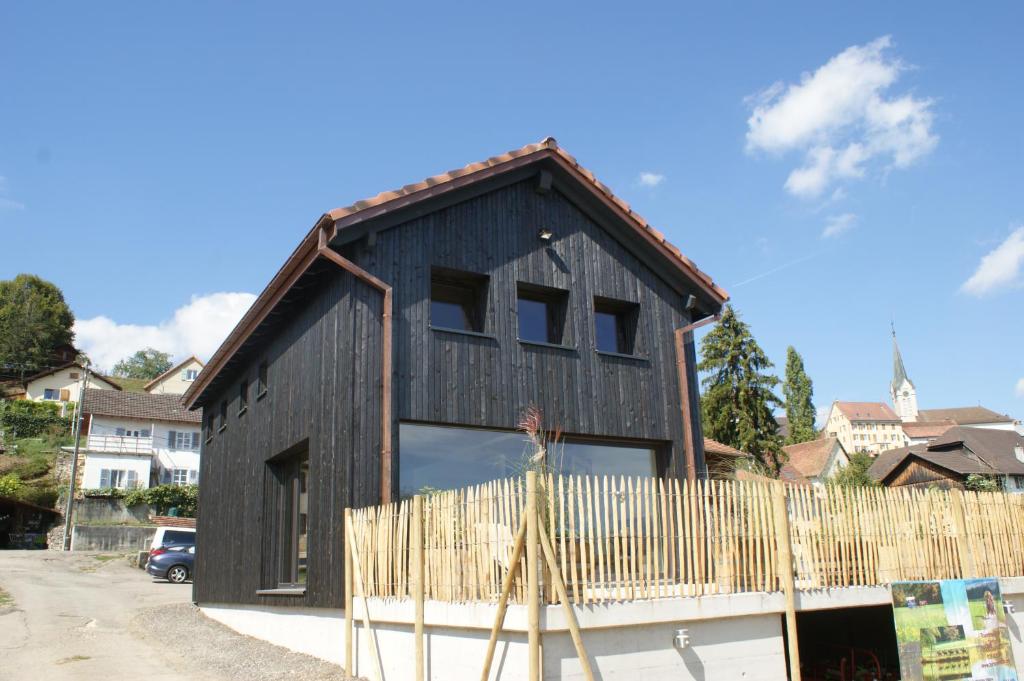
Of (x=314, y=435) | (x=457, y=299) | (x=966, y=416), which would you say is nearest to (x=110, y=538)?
(x=314, y=435)

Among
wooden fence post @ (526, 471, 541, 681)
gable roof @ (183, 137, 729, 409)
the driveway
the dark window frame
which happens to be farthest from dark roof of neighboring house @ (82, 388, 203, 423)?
wooden fence post @ (526, 471, 541, 681)

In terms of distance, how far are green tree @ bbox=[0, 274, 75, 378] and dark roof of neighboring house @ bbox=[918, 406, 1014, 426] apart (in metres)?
Result: 141

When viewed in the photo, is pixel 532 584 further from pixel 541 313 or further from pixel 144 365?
pixel 144 365

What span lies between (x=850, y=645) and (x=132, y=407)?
167ft

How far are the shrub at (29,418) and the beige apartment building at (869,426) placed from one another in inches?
4826

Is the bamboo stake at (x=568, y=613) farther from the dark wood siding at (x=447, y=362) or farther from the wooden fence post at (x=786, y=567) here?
the dark wood siding at (x=447, y=362)

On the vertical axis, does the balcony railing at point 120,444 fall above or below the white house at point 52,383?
below

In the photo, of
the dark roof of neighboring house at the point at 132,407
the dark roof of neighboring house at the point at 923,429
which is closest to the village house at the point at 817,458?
the dark roof of neighboring house at the point at 132,407

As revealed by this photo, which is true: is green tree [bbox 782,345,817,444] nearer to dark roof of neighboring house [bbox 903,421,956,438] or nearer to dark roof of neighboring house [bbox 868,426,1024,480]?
dark roof of neighboring house [bbox 868,426,1024,480]

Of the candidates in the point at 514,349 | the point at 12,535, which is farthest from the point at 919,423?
the point at 514,349

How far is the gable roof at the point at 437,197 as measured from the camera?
11.1 metres

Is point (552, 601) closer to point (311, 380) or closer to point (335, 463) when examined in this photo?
point (335, 463)

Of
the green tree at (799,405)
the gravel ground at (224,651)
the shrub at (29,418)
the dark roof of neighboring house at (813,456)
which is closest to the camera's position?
the gravel ground at (224,651)

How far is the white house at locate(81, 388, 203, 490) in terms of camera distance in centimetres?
4822
